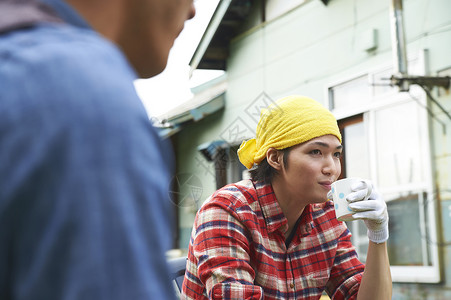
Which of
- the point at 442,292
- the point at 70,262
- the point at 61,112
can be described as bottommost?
the point at 442,292

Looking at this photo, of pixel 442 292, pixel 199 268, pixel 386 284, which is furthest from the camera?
pixel 442 292

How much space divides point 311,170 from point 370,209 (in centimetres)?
28

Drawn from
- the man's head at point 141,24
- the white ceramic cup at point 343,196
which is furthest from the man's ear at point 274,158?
the man's head at point 141,24

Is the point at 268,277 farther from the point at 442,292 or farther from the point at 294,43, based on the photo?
the point at 294,43

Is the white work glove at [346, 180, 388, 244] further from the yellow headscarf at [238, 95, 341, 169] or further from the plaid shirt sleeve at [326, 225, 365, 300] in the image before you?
the yellow headscarf at [238, 95, 341, 169]

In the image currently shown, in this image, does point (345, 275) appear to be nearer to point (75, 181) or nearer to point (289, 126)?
point (289, 126)

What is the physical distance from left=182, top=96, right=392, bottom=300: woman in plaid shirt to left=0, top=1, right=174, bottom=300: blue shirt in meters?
1.51

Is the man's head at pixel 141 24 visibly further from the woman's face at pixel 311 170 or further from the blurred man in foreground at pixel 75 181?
the woman's face at pixel 311 170

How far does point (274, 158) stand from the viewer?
92.4 inches

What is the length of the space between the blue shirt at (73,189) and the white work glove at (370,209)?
5.59 ft

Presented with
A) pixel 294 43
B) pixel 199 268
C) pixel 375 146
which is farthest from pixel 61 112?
pixel 294 43

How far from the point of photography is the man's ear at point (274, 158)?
2.33 metres

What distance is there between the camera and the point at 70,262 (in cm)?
41

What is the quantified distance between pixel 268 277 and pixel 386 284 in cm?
48
